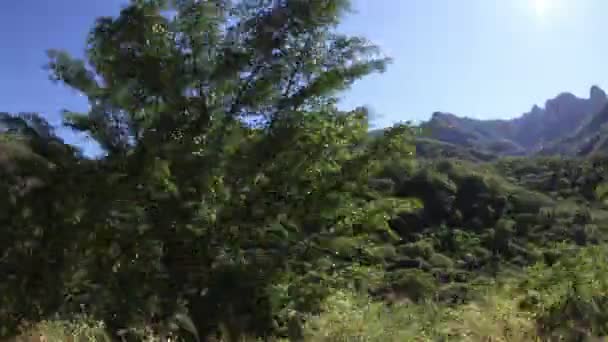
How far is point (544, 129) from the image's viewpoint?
176m

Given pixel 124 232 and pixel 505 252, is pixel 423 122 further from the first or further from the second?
pixel 505 252

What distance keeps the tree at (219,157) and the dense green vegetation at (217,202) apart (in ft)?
0.07

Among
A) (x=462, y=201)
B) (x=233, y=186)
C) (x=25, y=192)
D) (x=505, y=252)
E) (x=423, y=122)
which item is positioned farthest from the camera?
(x=462, y=201)

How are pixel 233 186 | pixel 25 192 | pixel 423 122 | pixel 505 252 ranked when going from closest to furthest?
1. pixel 25 192
2. pixel 233 186
3. pixel 423 122
4. pixel 505 252

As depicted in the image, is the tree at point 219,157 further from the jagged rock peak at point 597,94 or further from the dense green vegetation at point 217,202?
the jagged rock peak at point 597,94

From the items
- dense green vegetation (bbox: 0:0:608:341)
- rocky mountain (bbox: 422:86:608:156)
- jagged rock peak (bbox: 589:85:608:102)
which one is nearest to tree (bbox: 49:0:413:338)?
dense green vegetation (bbox: 0:0:608:341)

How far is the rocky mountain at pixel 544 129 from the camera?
136 m

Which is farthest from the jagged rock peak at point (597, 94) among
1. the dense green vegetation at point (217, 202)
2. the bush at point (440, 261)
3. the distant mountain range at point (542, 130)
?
the dense green vegetation at point (217, 202)

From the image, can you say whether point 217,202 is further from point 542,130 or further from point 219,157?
point 542,130

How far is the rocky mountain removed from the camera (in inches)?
5374

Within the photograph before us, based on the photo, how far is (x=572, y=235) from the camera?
151 feet

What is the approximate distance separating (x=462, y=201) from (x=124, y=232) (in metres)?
57.3

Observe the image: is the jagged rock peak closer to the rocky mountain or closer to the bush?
the rocky mountain

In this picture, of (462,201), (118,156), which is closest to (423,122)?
(118,156)
